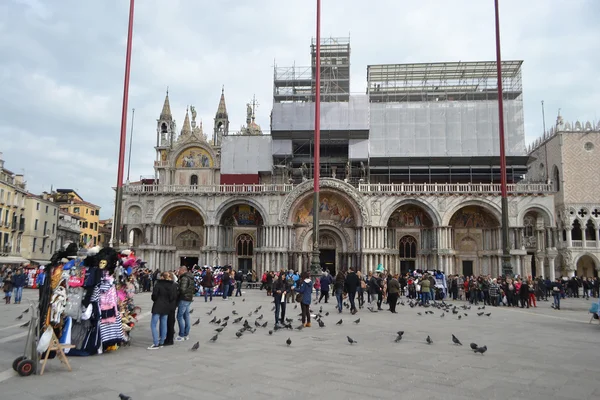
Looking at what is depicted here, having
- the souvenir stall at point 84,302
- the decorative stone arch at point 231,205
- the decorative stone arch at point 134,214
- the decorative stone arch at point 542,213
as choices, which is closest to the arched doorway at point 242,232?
the decorative stone arch at point 231,205

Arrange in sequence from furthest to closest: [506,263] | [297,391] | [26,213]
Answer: [26,213]
[506,263]
[297,391]

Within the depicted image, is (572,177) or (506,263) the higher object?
(572,177)

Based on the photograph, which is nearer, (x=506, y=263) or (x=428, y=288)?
(x=428, y=288)

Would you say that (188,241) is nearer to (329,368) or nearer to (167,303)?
(167,303)

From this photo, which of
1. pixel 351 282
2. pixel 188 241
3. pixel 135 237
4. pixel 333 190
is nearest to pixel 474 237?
pixel 333 190

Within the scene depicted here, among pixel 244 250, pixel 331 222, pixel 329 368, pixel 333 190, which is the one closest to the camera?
pixel 329 368

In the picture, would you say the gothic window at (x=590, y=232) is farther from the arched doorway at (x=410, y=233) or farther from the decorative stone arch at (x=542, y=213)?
the arched doorway at (x=410, y=233)

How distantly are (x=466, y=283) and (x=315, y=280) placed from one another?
8.63m

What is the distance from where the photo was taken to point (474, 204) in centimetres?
3528

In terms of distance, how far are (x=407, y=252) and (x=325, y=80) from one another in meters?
16.9

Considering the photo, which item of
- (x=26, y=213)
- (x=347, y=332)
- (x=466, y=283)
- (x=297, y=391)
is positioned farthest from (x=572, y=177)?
(x=26, y=213)

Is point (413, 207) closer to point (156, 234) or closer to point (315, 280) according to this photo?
point (315, 280)

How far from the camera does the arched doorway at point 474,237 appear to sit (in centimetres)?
3591

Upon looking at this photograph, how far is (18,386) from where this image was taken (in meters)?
6.33
